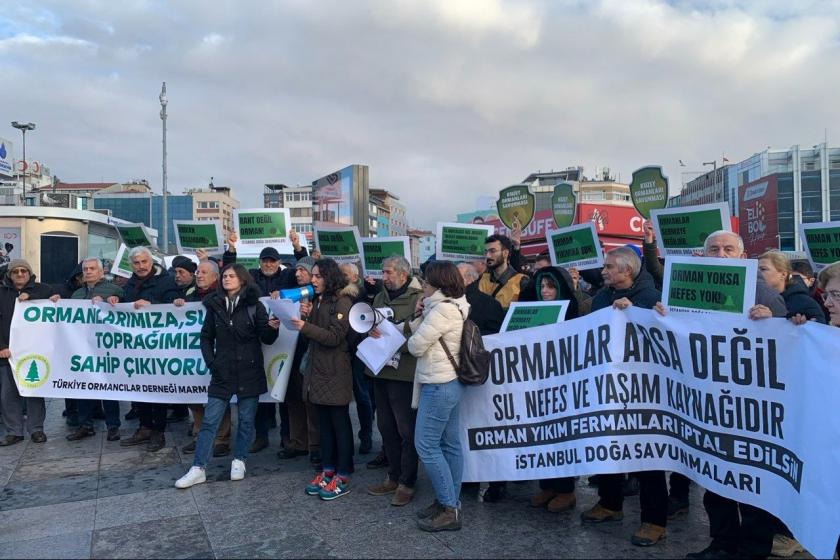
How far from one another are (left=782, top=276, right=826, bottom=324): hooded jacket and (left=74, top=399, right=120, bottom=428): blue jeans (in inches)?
257

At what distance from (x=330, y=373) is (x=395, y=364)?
24.4 inches

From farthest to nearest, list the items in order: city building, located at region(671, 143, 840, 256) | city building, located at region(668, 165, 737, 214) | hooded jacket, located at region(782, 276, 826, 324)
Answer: city building, located at region(668, 165, 737, 214) → city building, located at region(671, 143, 840, 256) → hooded jacket, located at region(782, 276, 826, 324)

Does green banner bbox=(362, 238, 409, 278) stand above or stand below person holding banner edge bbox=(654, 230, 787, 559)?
above

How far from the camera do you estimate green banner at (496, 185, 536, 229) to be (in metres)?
11.2

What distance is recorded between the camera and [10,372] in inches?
278

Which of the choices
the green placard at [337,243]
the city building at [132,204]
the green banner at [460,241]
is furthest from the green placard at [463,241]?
the city building at [132,204]

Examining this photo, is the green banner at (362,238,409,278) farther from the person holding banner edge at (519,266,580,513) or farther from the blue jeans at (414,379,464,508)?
the blue jeans at (414,379,464,508)

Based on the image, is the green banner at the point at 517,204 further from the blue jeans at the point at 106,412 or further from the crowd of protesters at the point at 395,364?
the blue jeans at the point at 106,412

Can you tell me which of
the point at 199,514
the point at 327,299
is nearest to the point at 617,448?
the point at 327,299

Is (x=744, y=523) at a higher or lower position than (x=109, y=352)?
lower

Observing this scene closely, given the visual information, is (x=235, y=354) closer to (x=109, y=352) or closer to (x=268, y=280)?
(x=268, y=280)

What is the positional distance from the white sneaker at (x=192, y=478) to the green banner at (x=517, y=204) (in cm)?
685

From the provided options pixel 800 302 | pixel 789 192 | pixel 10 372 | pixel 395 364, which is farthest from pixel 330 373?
pixel 789 192

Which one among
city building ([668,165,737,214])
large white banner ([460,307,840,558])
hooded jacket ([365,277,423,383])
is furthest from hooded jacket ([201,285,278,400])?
city building ([668,165,737,214])
